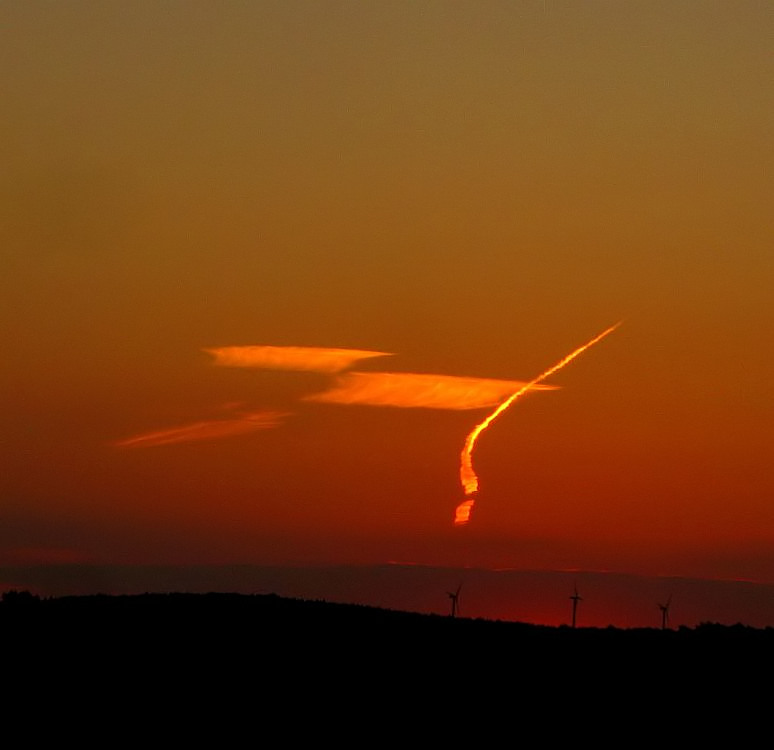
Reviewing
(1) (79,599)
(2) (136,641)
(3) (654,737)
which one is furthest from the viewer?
(1) (79,599)

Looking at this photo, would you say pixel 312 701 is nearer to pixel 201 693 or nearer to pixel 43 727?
pixel 201 693

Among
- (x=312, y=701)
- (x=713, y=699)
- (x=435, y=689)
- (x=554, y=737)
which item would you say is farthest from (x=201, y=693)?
(x=713, y=699)

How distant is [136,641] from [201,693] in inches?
414

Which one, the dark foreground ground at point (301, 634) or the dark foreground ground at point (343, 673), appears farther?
the dark foreground ground at point (301, 634)

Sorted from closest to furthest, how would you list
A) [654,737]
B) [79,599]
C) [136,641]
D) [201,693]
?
1. [654,737]
2. [201,693]
3. [136,641]
4. [79,599]

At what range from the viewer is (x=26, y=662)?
110750mm

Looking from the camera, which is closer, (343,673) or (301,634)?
(343,673)

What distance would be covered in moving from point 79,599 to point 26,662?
14.7 m

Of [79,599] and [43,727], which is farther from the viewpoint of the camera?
[79,599]

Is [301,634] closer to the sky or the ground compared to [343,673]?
closer to the sky

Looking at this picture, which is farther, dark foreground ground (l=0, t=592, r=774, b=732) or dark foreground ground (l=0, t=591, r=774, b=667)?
dark foreground ground (l=0, t=591, r=774, b=667)

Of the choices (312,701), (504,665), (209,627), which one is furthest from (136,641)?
(504,665)

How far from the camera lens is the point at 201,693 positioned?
106 meters

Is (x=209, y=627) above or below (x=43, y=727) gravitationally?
above
